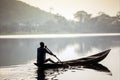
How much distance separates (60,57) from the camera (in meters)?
8.12

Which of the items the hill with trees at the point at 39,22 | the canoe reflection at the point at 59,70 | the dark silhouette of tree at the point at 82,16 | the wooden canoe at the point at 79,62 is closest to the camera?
the canoe reflection at the point at 59,70

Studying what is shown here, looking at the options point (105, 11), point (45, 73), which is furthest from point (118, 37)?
point (45, 73)

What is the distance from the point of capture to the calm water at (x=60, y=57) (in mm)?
5680

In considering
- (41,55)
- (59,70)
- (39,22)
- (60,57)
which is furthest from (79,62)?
(39,22)

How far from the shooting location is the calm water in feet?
18.6

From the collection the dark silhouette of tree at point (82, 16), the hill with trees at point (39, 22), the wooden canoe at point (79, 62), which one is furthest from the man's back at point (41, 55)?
the dark silhouette of tree at point (82, 16)

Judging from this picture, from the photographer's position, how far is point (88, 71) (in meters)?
6.16

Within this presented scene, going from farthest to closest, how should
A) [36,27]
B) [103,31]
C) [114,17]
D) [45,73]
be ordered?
[103,31]
[114,17]
[36,27]
[45,73]

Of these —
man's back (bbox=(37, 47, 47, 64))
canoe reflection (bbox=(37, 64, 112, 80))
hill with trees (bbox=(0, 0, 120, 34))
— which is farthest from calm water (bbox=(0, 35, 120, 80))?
hill with trees (bbox=(0, 0, 120, 34))

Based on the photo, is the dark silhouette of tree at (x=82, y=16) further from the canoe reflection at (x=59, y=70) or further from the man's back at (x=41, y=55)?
the man's back at (x=41, y=55)

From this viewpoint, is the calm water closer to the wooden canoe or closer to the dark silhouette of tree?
the wooden canoe

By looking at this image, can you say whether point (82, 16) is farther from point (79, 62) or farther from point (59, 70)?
point (59, 70)

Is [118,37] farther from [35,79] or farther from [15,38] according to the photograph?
[35,79]

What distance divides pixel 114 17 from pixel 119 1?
2.08 feet
